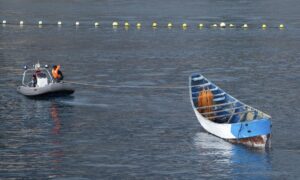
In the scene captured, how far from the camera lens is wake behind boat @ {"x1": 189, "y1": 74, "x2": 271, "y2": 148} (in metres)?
81.8

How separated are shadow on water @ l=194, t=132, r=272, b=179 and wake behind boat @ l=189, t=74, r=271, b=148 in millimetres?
856

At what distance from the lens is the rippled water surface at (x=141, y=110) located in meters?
78.1

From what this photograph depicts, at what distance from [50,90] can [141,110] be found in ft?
34.9

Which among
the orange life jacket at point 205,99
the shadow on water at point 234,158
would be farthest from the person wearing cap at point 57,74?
the shadow on water at point 234,158

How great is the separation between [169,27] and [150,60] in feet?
189

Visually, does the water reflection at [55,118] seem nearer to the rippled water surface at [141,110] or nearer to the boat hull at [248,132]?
the rippled water surface at [141,110]

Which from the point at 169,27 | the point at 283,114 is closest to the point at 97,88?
the point at 283,114

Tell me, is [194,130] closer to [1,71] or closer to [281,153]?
[281,153]

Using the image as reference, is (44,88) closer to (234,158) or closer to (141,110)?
(141,110)

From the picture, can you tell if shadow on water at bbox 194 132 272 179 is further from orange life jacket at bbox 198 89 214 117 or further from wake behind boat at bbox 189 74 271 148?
orange life jacket at bbox 198 89 214 117

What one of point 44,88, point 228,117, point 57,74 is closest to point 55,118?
point 44,88

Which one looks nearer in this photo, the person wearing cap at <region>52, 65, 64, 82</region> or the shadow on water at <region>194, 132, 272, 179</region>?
the shadow on water at <region>194, 132, 272, 179</region>

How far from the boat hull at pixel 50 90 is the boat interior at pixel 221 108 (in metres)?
16.0

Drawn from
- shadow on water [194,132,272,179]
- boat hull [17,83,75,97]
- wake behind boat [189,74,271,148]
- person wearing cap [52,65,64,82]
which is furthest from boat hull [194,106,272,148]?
person wearing cap [52,65,64,82]
